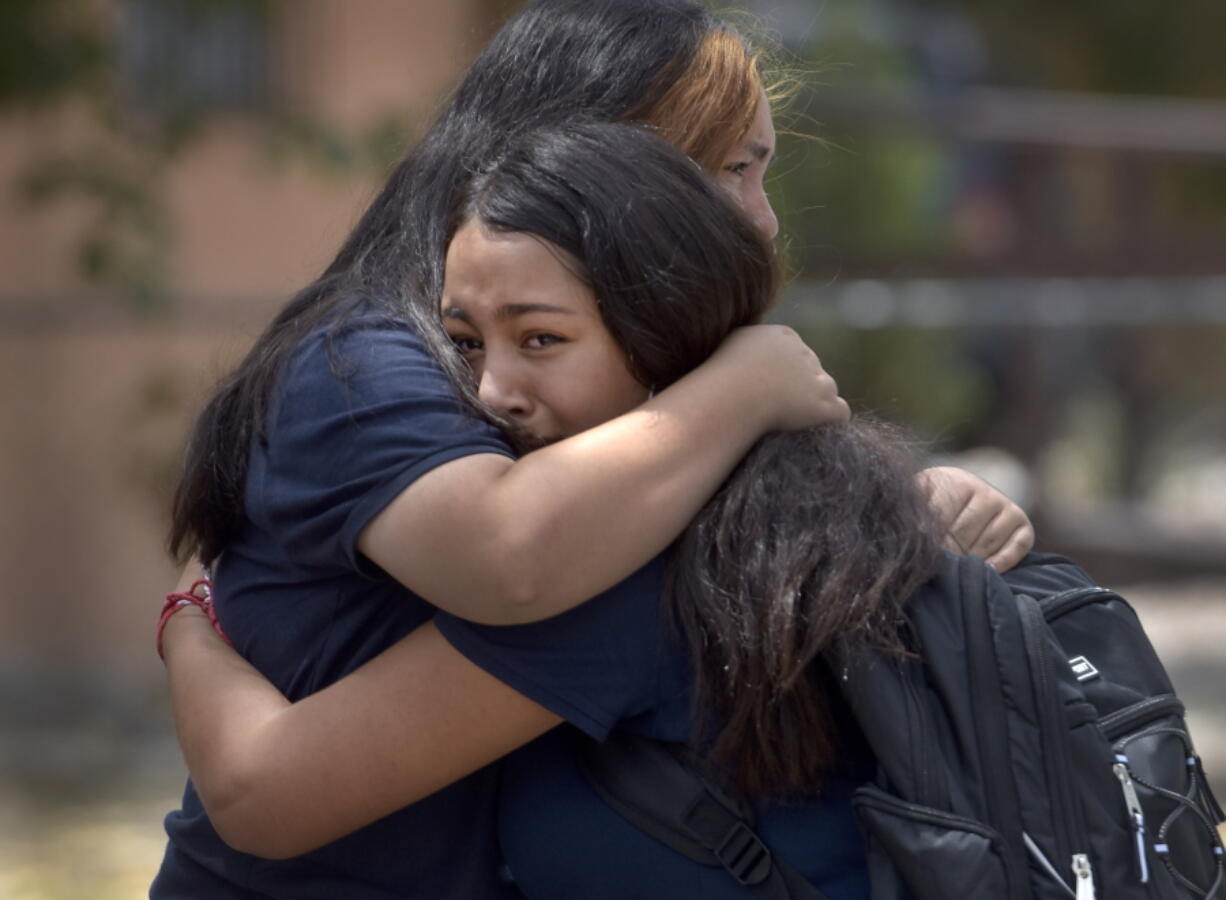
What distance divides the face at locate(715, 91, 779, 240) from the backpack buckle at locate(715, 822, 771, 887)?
2.21 feet

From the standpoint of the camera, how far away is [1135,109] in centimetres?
755

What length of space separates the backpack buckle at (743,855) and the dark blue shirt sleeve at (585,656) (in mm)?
145

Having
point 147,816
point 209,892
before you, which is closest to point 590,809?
point 209,892

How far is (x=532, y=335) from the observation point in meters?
1.77

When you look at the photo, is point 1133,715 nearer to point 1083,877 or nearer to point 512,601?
point 1083,877

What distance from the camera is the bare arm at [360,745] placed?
1674mm

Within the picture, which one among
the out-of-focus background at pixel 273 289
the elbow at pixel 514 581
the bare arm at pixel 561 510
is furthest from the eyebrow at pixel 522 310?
the out-of-focus background at pixel 273 289

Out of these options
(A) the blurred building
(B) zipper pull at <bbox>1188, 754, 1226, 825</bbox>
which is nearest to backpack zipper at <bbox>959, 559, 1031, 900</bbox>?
(B) zipper pull at <bbox>1188, 754, 1226, 825</bbox>

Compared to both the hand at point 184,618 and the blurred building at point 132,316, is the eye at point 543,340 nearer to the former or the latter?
the hand at point 184,618

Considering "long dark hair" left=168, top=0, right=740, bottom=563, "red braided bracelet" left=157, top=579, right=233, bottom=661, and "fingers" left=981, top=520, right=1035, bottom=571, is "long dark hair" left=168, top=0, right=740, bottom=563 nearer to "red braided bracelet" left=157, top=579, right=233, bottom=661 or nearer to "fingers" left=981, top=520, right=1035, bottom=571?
"red braided bracelet" left=157, top=579, right=233, bottom=661

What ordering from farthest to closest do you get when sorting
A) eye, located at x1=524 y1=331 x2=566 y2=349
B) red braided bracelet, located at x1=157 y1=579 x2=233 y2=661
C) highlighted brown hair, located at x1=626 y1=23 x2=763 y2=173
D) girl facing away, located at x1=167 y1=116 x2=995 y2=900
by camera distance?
red braided bracelet, located at x1=157 y1=579 x2=233 y2=661 < highlighted brown hair, located at x1=626 y1=23 x2=763 y2=173 < eye, located at x1=524 y1=331 x2=566 y2=349 < girl facing away, located at x1=167 y1=116 x2=995 y2=900

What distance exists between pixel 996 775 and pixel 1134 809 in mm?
127

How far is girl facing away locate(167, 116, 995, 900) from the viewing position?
166 centimetres

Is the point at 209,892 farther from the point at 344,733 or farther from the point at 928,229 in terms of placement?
the point at 928,229
